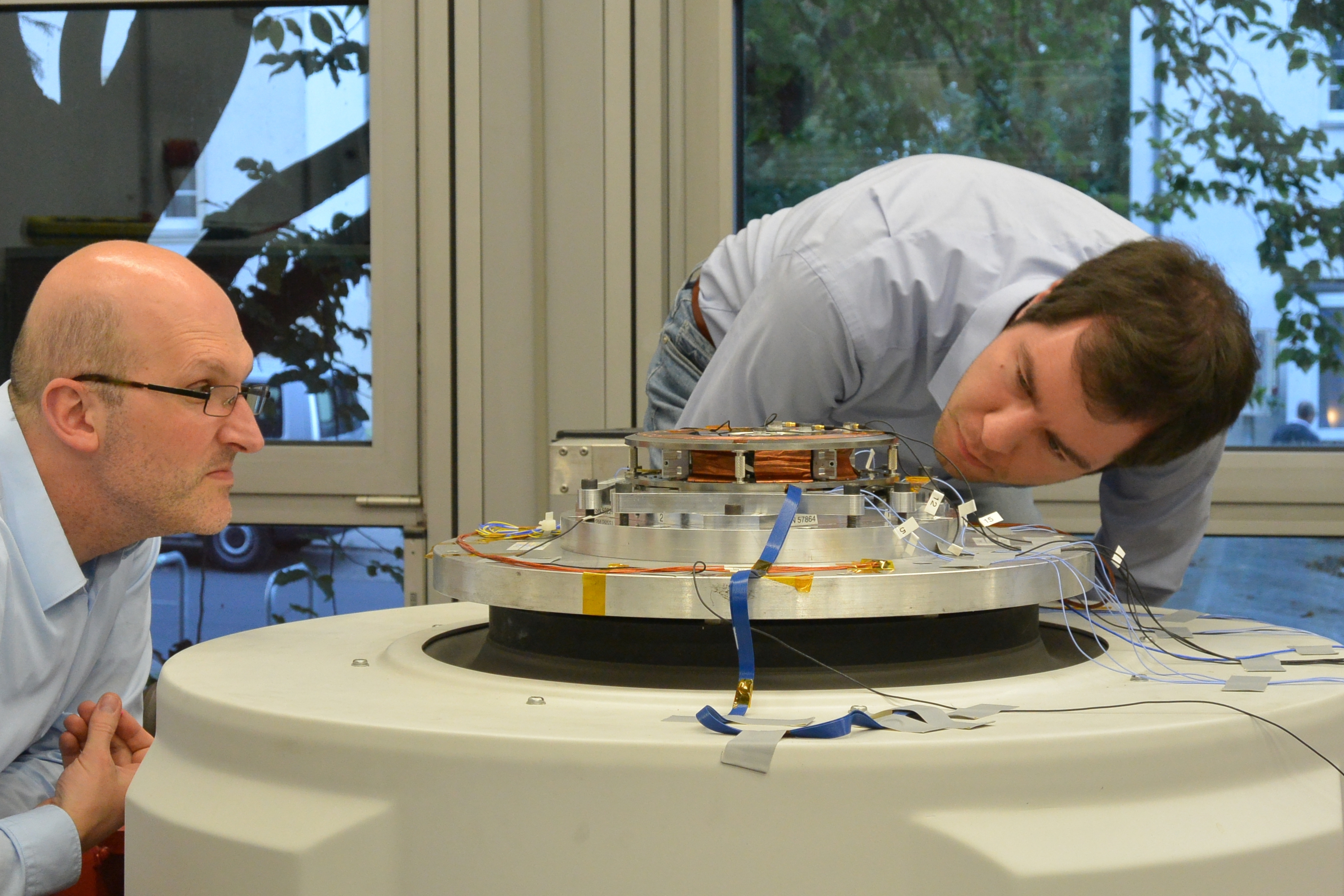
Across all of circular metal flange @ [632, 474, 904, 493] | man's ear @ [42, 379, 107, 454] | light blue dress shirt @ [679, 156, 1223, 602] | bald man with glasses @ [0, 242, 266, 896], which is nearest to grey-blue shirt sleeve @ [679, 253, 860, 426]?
light blue dress shirt @ [679, 156, 1223, 602]

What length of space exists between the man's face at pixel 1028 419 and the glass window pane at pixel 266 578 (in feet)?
4.71

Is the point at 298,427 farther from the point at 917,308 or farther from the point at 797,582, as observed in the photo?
the point at 797,582

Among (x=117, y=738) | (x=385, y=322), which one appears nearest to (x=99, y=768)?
(x=117, y=738)

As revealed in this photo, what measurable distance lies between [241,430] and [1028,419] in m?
0.82

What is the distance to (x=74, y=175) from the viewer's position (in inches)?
92.0

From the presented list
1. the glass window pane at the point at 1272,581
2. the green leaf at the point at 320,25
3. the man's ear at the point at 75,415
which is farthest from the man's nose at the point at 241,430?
the glass window pane at the point at 1272,581

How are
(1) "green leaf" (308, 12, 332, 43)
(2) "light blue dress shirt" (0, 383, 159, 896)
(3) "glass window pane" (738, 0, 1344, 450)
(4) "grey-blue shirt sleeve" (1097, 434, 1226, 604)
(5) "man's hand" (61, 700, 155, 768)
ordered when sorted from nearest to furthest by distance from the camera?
(2) "light blue dress shirt" (0, 383, 159, 896) < (5) "man's hand" (61, 700, 155, 768) < (4) "grey-blue shirt sleeve" (1097, 434, 1226, 604) < (3) "glass window pane" (738, 0, 1344, 450) < (1) "green leaf" (308, 12, 332, 43)

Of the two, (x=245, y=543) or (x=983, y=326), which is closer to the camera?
(x=983, y=326)

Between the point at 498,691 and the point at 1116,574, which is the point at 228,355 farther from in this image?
the point at 1116,574

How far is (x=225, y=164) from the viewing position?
2.32 metres

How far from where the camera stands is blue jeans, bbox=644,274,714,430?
1508 millimetres

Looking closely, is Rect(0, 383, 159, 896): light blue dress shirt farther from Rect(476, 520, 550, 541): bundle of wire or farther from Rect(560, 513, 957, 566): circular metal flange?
Rect(560, 513, 957, 566): circular metal flange

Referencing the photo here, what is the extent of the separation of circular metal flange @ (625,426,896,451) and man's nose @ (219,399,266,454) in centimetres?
49

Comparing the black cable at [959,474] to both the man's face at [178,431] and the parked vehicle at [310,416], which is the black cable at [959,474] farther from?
the parked vehicle at [310,416]
